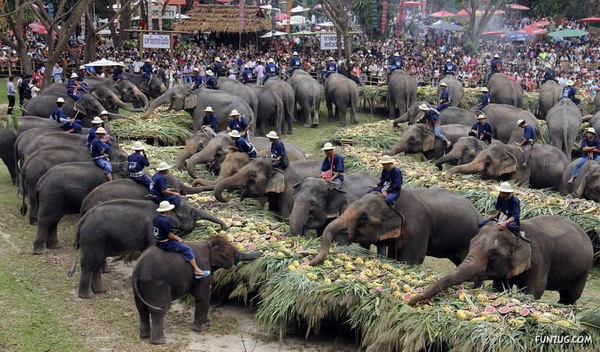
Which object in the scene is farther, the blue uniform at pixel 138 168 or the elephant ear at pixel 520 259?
the blue uniform at pixel 138 168

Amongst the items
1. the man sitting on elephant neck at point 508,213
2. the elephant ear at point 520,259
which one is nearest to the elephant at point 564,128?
the man sitting on elephant neck at point 508,213

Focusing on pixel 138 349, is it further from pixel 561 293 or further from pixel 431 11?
pixel 431 11

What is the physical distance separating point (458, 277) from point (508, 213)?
1424 mm

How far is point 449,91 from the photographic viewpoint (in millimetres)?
25141

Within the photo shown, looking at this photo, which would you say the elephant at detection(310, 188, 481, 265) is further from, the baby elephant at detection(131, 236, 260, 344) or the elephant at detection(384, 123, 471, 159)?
the elephant at detection(384, 123, 471, 159)

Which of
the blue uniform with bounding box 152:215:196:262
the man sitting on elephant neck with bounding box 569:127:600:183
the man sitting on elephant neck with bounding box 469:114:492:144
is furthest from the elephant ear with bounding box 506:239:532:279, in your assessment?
the man sitting on elephant neck with bounding box 469:114:492:144

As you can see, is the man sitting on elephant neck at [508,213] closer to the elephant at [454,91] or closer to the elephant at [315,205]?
the elephant at [315,205]

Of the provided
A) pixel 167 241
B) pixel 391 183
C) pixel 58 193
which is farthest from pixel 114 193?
pixel 391 183

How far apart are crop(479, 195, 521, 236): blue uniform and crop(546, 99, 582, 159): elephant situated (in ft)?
35.7

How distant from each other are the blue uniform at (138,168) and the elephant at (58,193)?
85 cm

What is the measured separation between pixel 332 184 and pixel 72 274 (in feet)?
13.2

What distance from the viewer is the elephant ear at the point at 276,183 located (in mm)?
13641

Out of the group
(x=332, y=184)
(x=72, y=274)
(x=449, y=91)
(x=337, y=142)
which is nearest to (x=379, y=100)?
(x=449, y=91)

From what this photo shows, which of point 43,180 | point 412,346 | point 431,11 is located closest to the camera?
point 412,346
